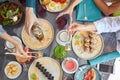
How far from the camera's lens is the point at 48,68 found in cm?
196

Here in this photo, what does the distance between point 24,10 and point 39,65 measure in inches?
11.4

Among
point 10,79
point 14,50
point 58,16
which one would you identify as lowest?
point 10,79

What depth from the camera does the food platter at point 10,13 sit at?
6.37 feet

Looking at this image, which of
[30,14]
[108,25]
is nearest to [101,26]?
[108,25]

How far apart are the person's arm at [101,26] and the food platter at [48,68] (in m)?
0.19

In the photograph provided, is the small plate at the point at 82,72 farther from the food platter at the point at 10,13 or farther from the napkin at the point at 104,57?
the food platter at the point at 10,13

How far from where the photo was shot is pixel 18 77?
1.96m

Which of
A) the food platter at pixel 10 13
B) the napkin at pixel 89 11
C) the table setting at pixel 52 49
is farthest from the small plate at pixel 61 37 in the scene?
the food platter at pixel 10 13

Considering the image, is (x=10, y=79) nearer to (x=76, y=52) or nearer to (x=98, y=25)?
(x=76, y=52)

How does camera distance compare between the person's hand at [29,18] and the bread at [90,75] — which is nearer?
the person's hand at [29,18]

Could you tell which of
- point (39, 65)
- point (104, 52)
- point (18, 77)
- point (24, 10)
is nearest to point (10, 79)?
point (18, 77)

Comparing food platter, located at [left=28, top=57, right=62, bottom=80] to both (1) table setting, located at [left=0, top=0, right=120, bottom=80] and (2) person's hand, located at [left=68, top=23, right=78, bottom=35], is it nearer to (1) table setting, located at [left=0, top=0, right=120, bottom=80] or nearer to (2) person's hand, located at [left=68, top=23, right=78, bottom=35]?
(1) table setting, located at [left=0, top=0, right=120, bottom=80]

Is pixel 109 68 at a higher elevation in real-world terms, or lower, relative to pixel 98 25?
lower

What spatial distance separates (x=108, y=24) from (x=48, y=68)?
1.23ft
